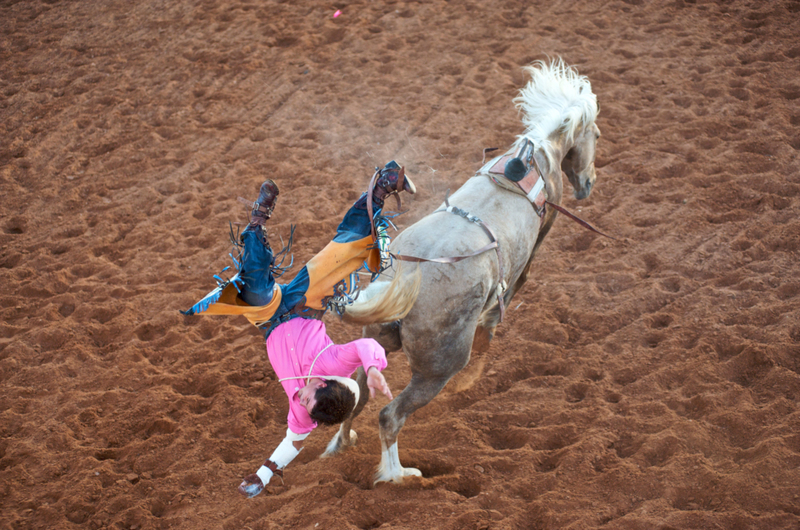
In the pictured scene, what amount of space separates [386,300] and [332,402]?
0.57m

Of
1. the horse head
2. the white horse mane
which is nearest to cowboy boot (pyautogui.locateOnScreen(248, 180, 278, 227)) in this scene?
the white horse mane

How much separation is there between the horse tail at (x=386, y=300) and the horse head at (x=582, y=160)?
2.04 meters

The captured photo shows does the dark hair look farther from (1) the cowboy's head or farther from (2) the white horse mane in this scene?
(2) the white horse mane

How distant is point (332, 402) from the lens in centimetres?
252

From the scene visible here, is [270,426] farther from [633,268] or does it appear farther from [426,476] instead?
[633,268]

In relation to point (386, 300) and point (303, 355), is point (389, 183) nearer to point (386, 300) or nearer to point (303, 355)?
point (386, 300)

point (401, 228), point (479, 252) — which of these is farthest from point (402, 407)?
point (401, 228)

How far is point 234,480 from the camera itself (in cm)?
343

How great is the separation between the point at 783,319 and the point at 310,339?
338 centimetres

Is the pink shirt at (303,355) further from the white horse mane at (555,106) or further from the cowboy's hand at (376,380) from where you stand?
the white horse mane at (555,106)

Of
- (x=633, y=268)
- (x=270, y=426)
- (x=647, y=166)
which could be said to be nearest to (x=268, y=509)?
(x=270, y=426)

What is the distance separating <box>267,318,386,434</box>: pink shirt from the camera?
8.71 feet

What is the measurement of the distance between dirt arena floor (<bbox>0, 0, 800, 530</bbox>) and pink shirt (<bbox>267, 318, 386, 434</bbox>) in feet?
2.45

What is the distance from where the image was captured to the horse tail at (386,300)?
277 centimetres
